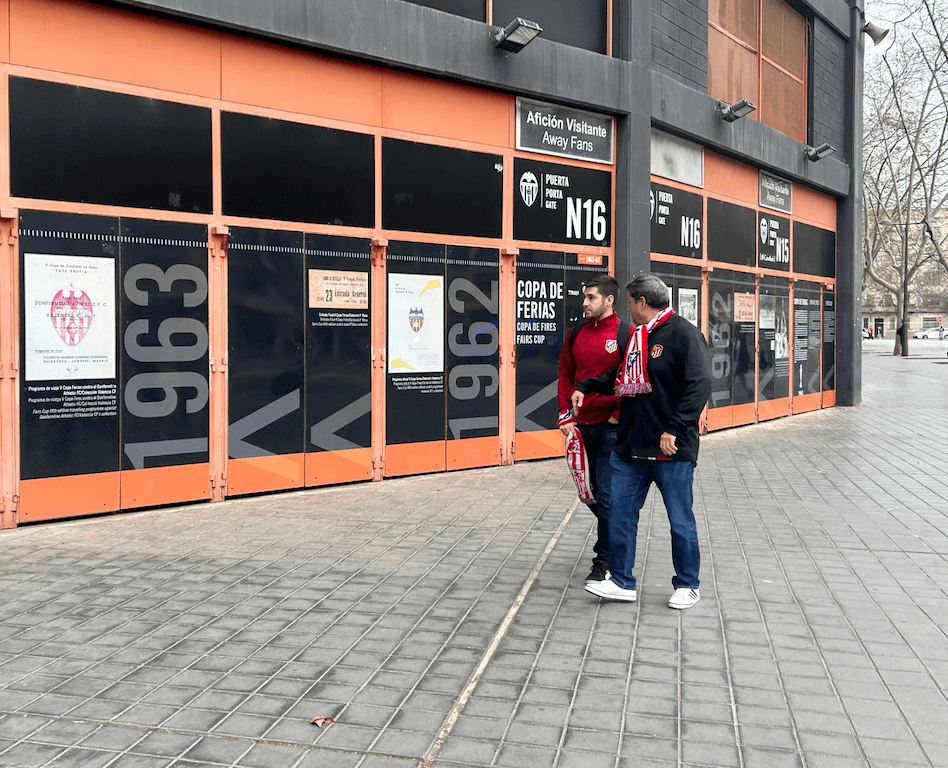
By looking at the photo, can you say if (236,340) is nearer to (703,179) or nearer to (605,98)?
(605,98)

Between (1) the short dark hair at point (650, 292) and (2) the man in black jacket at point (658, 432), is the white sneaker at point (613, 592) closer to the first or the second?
(2) the man in black jacket at point (658, 432)

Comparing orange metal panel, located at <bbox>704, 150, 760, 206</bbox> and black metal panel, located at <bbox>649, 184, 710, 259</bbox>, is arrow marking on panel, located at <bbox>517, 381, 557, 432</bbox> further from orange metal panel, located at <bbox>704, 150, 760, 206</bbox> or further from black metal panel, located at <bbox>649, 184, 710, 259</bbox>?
orange metal panel, located at <bbox>704, 150, 760, 206</bbox>

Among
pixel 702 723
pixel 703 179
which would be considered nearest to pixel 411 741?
pixel 702 723

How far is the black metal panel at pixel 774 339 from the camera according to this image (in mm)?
15508

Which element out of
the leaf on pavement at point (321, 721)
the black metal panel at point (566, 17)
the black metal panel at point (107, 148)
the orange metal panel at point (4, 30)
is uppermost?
the black metal panel at point (566, 17)

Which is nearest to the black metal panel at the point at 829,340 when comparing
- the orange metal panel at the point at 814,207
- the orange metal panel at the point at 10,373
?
the orange metal panel at the point at 814,207

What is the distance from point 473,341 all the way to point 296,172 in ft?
8.56

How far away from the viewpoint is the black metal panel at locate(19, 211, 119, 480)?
23.2ft

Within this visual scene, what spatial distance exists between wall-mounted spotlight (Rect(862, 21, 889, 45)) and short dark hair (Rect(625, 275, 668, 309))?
15.4 metres

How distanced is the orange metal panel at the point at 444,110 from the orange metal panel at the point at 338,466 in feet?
10.5

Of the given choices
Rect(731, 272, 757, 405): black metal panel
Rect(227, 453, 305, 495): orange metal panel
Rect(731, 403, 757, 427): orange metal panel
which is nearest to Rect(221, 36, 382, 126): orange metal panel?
Rect(227, 453, 305, 495): orange metal panel

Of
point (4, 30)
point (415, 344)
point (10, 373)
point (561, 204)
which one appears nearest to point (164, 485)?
point (10, 373)

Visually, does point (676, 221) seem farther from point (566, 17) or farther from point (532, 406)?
point (532, 406)

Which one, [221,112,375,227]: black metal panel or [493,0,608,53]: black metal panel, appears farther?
[493,0,608,53]: black metal panel
